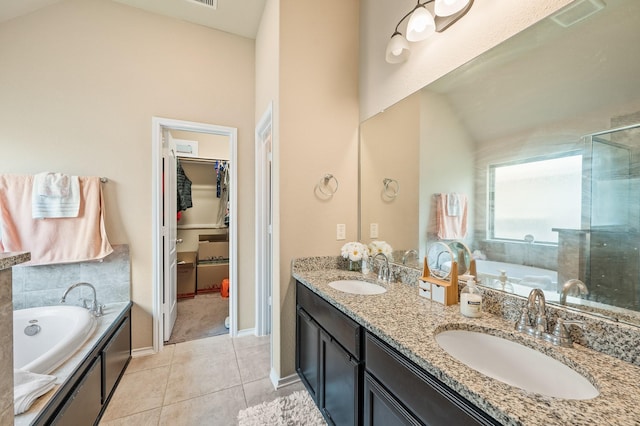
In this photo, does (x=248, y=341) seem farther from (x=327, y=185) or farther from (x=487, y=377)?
(x=487, y=377)

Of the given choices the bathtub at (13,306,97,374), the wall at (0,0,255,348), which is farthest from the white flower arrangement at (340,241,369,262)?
the bathtub at (13,306,97,374)

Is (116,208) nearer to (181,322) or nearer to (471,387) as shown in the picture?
(181,322)

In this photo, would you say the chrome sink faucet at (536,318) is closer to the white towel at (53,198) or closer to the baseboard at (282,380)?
the baseboard at (282,380)

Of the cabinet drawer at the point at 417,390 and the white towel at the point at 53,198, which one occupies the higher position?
the white towel at the point at 53,198

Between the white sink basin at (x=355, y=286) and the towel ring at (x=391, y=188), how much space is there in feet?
2.16

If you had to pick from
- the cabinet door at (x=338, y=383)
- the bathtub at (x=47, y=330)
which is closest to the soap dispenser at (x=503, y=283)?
the cabinet door at (x=338, y=383)

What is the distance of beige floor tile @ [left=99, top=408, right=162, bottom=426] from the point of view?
156 centimetres

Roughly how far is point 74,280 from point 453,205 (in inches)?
118

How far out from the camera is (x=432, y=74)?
146cm

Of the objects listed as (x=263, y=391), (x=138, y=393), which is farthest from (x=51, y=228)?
(x=263, y=391)

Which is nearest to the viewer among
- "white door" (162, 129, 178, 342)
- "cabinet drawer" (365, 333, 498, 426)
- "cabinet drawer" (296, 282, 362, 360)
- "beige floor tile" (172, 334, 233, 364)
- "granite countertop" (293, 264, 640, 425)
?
"granite countertop" (293, 264, 640, 425)

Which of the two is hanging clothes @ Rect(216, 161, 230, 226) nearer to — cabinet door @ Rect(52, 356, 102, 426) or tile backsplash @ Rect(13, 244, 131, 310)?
tile backsplash @ Rect(13, 244, 131, 310)

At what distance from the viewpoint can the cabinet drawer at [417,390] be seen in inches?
27.1

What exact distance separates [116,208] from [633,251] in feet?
10.5
